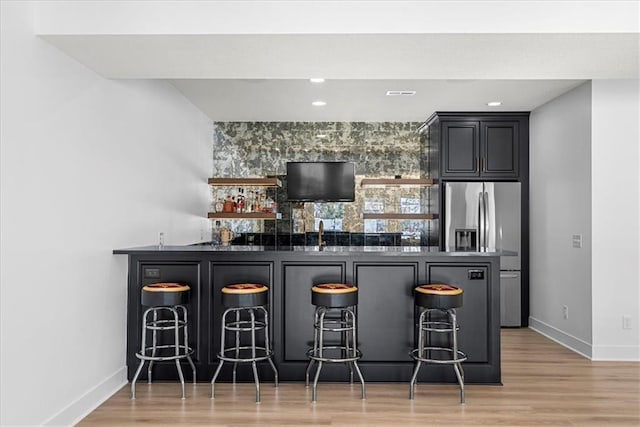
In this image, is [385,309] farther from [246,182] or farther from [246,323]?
[246,182]

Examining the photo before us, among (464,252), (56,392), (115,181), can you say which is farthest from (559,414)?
(115,181)

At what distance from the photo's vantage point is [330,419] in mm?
3461

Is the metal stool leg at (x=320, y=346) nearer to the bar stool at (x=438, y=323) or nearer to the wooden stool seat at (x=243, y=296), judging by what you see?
the wooden stool seat at (x=243, y=296)

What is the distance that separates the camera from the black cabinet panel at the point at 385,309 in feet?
14.2

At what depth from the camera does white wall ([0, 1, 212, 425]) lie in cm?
283

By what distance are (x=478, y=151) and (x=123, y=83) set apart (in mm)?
4378

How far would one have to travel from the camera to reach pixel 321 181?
23.5 ft

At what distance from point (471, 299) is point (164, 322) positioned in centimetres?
249

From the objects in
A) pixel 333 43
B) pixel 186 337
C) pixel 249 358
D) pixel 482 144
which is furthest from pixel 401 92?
pixel 186 337

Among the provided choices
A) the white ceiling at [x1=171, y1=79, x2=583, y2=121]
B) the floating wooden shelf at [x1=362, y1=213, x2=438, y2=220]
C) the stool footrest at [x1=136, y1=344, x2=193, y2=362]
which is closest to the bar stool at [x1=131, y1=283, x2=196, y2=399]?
the stool footrest at [x1=136, y1=344, x2=193, y2=362]

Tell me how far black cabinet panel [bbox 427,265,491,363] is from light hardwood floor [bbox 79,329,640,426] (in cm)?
37

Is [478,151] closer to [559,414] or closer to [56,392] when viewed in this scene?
[559,414]

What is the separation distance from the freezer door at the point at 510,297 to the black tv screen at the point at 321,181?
2218 millimetres

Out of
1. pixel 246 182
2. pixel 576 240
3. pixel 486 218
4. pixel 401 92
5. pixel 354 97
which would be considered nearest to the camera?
pixel 576 240
